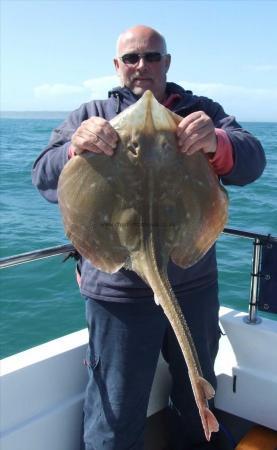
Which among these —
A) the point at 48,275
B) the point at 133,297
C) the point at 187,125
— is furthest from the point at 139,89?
the point at 48,275

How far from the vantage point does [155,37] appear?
2.42 metres

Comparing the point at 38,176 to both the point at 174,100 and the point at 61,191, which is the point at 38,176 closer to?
the point at 61,191

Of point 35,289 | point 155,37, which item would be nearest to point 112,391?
point 155,37

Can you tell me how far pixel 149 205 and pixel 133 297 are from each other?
70 centimetres

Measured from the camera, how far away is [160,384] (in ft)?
10.6

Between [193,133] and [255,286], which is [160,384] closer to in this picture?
[255,286]

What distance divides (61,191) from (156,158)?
378 millimetres

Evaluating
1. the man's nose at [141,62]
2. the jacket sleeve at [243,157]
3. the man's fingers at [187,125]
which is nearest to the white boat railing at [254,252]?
the jacket sleeve at [243,157]

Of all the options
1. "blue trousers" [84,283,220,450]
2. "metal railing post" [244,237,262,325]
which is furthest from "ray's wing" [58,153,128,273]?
"metal railing post" [244,237,262,325]

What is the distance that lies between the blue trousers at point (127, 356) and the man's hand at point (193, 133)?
3.00ft

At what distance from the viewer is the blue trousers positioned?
2508 millimetres

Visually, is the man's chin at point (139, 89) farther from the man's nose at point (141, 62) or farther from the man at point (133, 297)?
the man's nose at point (141, 62)

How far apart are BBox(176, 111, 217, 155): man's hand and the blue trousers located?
91cm

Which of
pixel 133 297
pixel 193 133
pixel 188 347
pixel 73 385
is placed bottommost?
pixel 73 385
